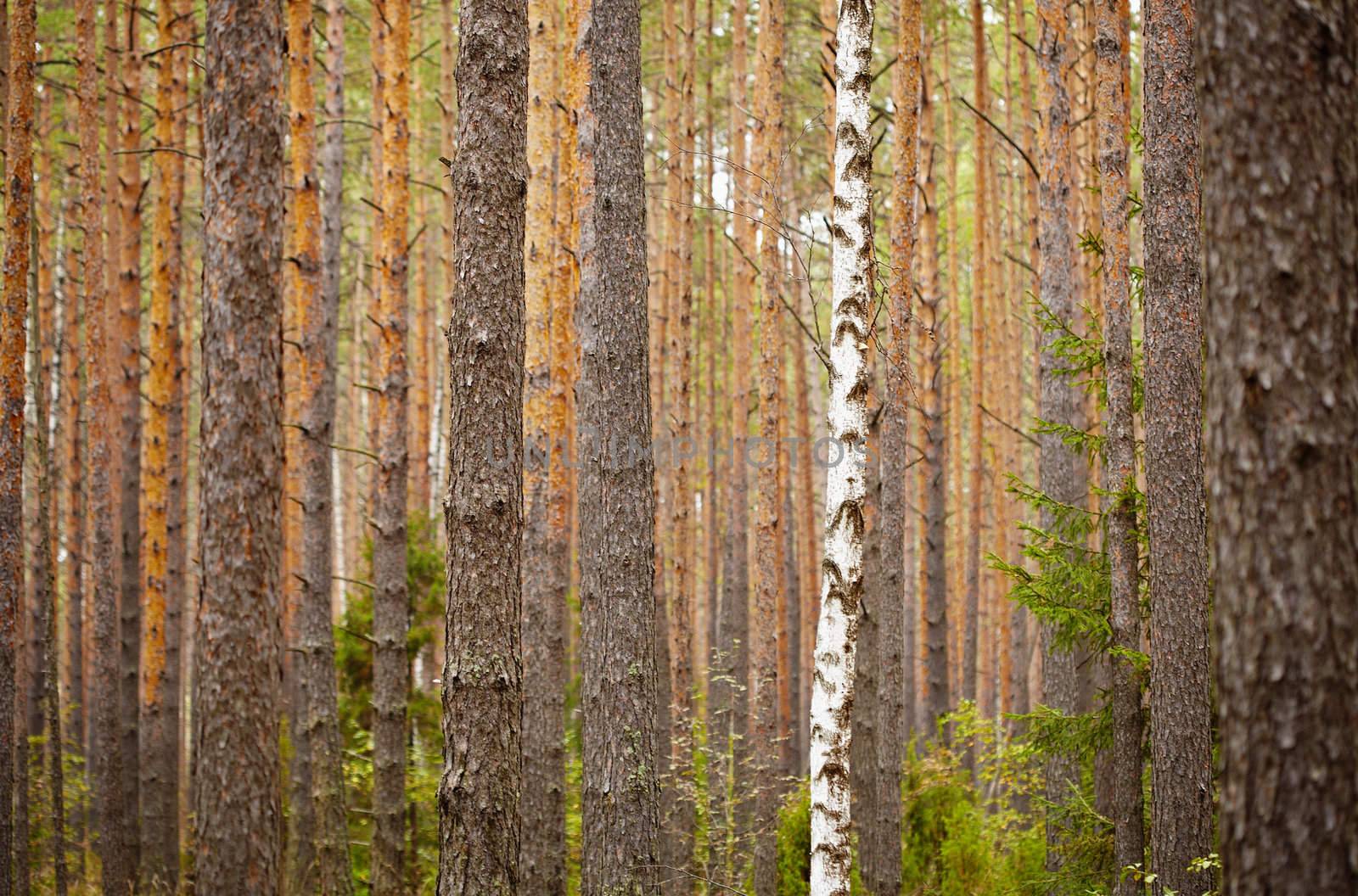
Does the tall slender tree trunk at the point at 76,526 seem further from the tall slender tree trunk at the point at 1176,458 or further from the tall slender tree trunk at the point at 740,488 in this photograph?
the tall slender tree trunk at the point at 1176,458

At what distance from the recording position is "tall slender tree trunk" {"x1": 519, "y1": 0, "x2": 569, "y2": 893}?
27.8ft

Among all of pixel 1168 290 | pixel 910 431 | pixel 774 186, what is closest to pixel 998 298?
pixel 910 431

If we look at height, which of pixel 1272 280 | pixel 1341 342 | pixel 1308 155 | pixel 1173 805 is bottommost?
pixel 1173 805

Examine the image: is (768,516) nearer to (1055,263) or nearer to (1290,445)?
(1055,263)

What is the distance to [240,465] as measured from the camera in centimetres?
439

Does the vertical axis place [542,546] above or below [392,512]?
below

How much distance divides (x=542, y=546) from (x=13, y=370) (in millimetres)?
4282

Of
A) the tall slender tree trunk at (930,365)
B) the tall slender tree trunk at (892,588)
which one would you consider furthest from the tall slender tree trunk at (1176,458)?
the tall slender tree trunk at (930,365)

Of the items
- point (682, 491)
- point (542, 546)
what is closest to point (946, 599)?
point (682, 491)

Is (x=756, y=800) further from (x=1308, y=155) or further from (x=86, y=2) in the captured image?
(x=86, y=2)

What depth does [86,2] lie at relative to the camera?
10023mm

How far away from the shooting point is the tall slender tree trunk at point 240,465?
14.1ft

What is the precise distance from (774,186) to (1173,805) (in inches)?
157

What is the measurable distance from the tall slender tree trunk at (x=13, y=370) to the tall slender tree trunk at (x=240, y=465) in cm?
448
